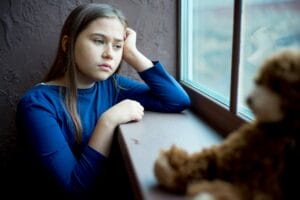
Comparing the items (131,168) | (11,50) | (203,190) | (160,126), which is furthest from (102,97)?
(203,190)

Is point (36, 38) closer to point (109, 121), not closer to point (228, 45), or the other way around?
point (109, 121)

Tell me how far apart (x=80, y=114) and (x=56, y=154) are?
214mm

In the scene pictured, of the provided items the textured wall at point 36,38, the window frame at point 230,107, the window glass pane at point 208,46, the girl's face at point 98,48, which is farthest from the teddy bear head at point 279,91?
the textured wall at point 36,38

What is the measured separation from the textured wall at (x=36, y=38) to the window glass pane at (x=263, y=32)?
0.54m

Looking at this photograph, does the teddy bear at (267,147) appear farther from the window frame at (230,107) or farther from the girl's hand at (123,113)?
the girl's hand at (123,113)

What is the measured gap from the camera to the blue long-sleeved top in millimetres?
749

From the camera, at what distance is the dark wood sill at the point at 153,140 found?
485 mm

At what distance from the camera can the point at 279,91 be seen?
32 cm

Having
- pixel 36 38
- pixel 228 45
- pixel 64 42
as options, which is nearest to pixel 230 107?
pixel 228 45

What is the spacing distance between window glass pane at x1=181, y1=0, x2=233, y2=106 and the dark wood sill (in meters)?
0.11

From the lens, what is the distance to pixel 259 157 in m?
0.33

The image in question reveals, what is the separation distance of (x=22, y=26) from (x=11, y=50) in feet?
0.30

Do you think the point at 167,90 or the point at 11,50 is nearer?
the point at 167,90

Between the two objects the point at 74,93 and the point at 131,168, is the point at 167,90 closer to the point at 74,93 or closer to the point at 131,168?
the point at 74,93
